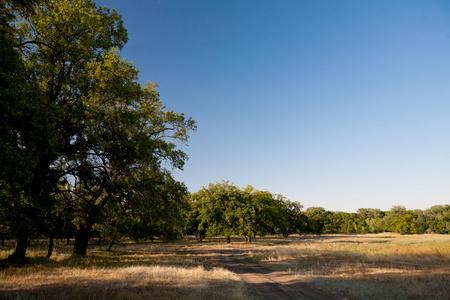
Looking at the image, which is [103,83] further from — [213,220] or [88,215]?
[213,220]

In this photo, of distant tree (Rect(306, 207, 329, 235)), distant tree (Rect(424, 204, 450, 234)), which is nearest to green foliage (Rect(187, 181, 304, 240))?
distant tree (Rect(306, 207, 329, 235))

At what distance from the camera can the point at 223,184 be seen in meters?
59.8

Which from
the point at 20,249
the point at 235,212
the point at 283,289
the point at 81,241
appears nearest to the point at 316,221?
the point at 235,212

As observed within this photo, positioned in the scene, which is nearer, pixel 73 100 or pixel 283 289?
pixel 283 289

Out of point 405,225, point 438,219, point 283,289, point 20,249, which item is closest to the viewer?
point 283,289

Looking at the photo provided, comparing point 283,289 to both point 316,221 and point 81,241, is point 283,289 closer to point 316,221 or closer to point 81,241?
point 81,241

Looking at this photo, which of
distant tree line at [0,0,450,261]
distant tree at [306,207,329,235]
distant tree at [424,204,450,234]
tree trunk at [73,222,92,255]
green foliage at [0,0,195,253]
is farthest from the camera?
distant tree at [424,204,450,234]

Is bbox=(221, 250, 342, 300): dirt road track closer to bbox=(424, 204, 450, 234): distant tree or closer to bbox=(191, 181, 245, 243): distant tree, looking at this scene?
bbox=(191, 181, 245, 243): distant tree

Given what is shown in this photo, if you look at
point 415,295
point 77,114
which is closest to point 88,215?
point 77,114

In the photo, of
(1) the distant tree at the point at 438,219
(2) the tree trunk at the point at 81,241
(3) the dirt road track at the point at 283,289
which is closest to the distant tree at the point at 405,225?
(1) the distant tree at the point at 438,219

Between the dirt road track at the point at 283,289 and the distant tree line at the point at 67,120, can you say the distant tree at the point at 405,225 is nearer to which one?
the dirt road track at the point at 283,289

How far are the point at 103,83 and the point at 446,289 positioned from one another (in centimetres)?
2069

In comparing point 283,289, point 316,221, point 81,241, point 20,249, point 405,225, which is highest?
point 20,249

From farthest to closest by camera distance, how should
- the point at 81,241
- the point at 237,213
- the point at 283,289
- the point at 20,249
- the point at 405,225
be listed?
the point at 405,225 < the point at 237,213 < the point at 81,241 < the point at 20,249 < the point at 283,289
